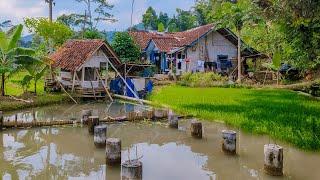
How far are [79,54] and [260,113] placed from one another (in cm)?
1135

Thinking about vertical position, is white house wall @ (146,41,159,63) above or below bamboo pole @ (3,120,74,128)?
above

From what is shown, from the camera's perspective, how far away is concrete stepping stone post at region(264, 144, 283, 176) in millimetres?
8867

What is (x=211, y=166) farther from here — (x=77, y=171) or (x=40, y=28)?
(x=40, y=28)

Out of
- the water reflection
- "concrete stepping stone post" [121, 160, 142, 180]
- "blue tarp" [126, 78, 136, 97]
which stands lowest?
the water reflection

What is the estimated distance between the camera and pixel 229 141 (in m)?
10.8

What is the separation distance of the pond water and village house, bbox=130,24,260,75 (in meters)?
19.0

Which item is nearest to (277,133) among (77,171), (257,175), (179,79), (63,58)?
(257,175)

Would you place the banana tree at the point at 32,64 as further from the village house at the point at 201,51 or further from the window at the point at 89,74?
the village house at the point at 201,51

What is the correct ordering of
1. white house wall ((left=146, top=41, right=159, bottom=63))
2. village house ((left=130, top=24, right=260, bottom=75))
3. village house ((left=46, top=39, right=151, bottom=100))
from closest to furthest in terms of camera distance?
village house ((left=46, top=39, right=151, bottom=100)), village house ((left=130, top=24, right=260, bottom=75)), white house wall ((left=146, top=41, right=159, bottom=63))

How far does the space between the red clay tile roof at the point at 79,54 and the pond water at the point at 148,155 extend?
7.87m

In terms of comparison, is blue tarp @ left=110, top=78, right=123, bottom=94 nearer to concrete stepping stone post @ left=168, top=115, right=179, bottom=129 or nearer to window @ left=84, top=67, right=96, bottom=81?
window @ left=84, top=67, right=96, bottom=81

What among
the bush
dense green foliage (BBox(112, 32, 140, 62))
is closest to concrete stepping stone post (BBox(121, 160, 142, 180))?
the bush

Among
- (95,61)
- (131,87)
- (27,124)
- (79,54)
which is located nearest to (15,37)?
(79,54)

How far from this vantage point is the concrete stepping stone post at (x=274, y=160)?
8.87 meters
